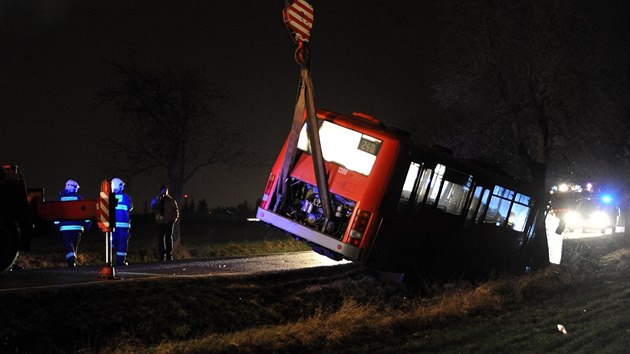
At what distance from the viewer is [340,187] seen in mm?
12898

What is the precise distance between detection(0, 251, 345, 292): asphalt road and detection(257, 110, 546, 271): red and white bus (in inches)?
61.8

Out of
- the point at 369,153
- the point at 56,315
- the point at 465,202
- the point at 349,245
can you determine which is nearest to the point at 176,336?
the point at 56,315

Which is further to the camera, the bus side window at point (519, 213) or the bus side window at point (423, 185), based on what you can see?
the bus side window at point (519, 213)

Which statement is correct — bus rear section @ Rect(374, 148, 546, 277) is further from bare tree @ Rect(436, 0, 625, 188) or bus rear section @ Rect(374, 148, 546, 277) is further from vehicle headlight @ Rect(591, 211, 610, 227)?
vehicle headlight @ Rect(591, 211, 610, 227)

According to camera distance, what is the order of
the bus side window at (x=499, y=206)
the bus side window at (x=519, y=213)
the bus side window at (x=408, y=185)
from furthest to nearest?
the bus side window at (x=519, y=213) < the bus side window at (x=499, y=206) < the bus side window at (x=408, y=185)

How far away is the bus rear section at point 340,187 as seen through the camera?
12.5m

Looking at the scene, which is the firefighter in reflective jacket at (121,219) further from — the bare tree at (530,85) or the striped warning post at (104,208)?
the bare tree at (530,85)

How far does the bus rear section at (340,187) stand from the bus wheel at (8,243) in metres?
5.03

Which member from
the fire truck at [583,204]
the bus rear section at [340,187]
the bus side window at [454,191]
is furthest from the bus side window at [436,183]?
the fire truck at [583,204]

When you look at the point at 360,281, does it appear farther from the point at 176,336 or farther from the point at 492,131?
the point at 492,131

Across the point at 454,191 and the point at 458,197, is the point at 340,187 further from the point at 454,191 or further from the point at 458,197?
the point at 458,197

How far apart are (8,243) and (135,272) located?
9.56ft

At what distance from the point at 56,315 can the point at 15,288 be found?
1117 mm

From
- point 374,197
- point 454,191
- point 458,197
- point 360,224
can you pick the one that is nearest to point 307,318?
point 360,224
